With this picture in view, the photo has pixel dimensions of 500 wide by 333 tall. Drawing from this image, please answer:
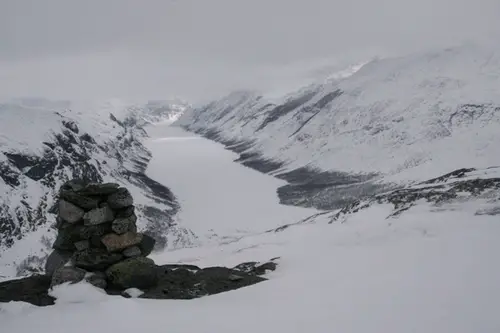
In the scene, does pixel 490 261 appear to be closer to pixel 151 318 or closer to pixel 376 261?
pixel 376 261

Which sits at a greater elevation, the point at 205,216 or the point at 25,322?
the point at 25,322

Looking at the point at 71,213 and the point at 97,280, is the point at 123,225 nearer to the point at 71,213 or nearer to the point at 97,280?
the point at 71,213

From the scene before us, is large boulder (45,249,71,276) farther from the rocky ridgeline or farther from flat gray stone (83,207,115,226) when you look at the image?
flat gray stone (83,207,115,226)

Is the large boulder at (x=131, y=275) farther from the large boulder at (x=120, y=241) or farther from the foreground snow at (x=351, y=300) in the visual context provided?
the foreground snow at (x=351, y=300)

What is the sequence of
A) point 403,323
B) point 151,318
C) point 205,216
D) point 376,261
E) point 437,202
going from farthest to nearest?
1. point 205,216
2. point 437,202
3. point 376,261
4. point 151,318
5. point 403,323

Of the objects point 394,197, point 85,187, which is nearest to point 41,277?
point 85,187

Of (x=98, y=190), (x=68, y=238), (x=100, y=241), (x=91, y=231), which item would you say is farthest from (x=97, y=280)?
(x=98, y=190)

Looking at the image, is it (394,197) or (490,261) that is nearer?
(490,261)
